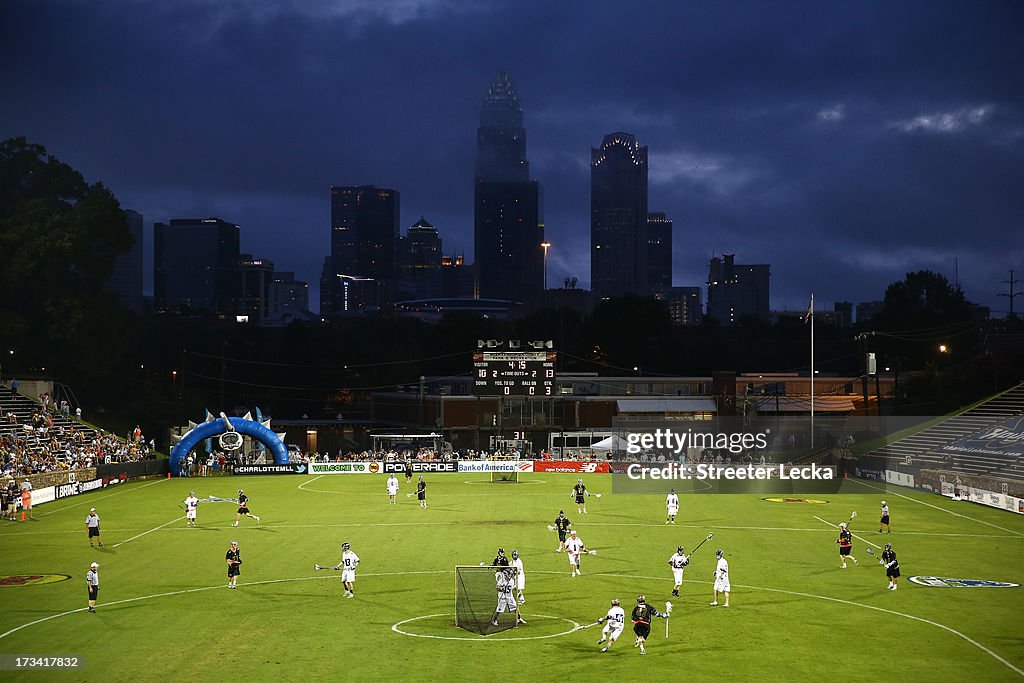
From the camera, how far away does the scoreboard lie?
78.9 meters

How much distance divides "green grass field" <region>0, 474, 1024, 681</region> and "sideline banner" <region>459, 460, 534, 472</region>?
2820 centimetres

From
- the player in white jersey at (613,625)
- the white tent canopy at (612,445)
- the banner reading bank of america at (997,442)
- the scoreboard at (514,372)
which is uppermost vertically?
the scoreboard at (514,372)

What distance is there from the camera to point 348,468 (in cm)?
8362

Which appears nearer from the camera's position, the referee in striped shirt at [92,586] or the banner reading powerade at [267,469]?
the referee in striped shirt at [92,586]

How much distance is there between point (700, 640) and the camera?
2638 centimetres

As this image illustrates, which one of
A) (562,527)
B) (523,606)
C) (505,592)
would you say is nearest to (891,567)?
(523,606)

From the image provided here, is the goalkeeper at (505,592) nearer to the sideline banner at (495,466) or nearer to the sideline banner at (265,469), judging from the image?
the sideline banner at (495,466)

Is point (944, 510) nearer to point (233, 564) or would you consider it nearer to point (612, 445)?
point (612, 445)

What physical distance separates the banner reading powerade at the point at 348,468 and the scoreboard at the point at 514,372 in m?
11.5

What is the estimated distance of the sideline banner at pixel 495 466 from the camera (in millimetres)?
83262

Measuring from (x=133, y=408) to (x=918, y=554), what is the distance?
89597mm

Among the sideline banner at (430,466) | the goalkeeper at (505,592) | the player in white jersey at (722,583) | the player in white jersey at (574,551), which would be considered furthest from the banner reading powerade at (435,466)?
the goalkeeper at (505,592)

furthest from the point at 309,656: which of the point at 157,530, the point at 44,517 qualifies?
the point at 44,517

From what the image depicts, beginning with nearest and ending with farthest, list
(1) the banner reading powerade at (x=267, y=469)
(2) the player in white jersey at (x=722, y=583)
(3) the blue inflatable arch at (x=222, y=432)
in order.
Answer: (2) the player in white jersey at (x=722, y=583), (3) the blue inflatable arch at (x=222, y=432), (1) the banner reading powerade at (x=267, y=469)
